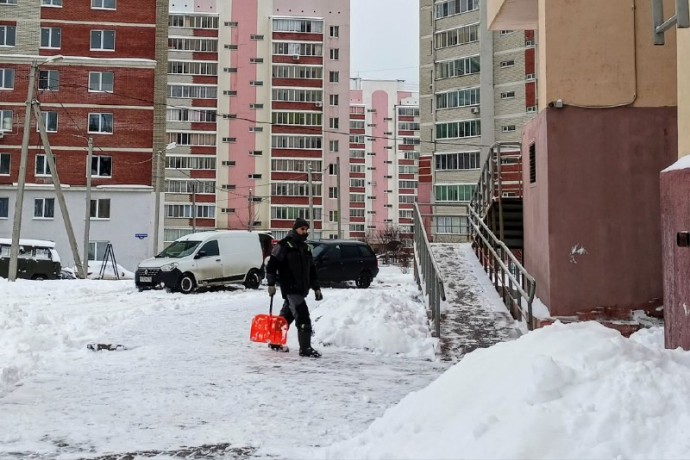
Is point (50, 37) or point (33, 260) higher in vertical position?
point (50, 37)

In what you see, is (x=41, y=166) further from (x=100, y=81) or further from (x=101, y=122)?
(x=100, y=81)

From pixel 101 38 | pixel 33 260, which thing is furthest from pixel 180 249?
pixel 101 38

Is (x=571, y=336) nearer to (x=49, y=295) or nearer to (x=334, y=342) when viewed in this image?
(x=334, y=342)

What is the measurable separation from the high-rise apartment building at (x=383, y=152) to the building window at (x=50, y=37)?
64442 millimetres

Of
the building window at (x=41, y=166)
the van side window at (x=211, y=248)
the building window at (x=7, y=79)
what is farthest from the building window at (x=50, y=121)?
the van side window at (x=211, y=248)

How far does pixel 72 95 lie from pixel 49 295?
30.1 m

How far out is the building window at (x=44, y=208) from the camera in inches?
1641

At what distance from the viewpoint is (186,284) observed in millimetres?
18312

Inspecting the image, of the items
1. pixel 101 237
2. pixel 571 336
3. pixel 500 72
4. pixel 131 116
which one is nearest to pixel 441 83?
pixel 500 72

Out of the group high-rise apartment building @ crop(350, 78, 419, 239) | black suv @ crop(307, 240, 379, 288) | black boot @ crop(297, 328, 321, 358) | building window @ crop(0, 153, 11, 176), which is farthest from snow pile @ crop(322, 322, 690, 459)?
high-rise apartment building @ crop(350, 78, 419, 239)

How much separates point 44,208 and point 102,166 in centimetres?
441

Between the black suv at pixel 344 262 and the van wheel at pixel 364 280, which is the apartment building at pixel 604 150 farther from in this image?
the van wheel at pixel 364 280

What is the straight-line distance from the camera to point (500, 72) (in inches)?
2170

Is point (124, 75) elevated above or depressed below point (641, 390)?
above
